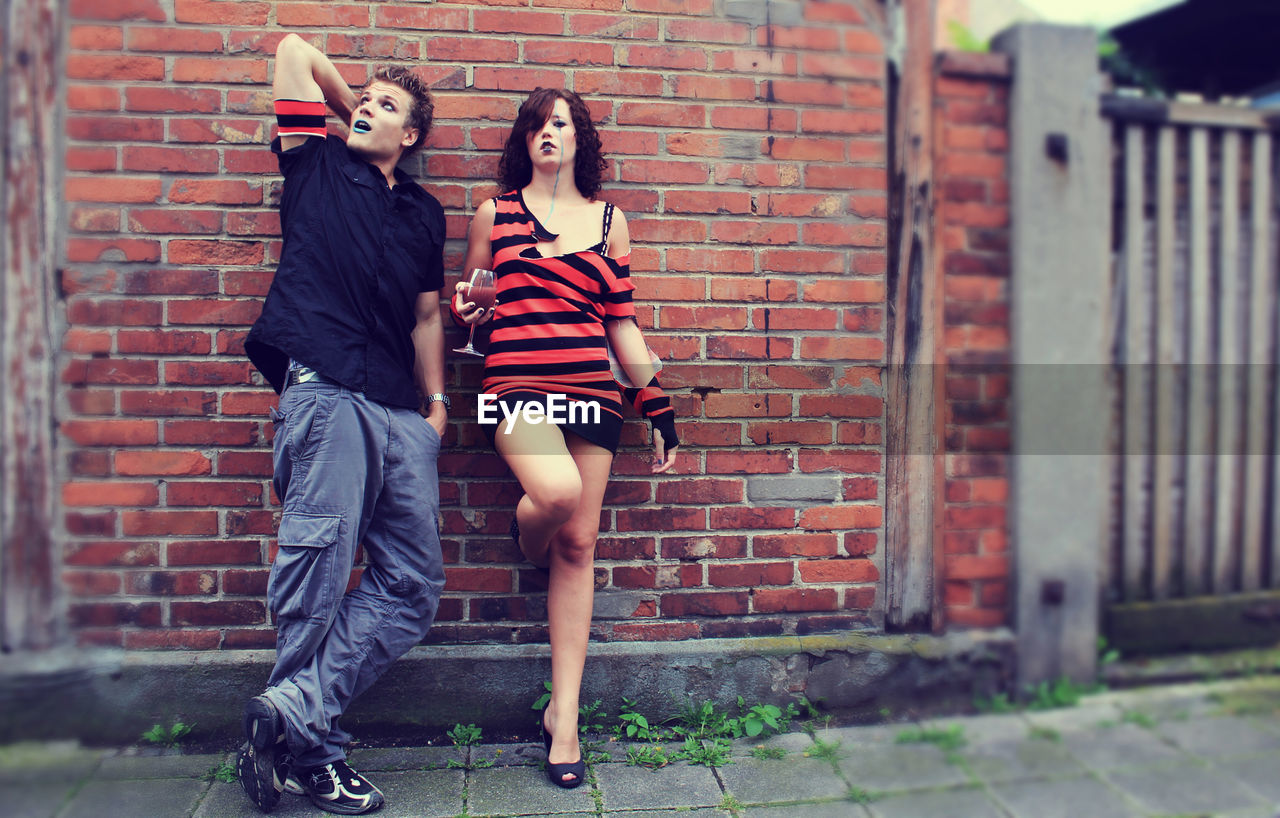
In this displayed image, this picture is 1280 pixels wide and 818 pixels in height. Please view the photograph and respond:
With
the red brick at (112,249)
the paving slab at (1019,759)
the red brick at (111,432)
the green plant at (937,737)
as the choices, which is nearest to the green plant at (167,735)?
the red brick at (111,432)

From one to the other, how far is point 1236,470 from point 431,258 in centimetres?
278

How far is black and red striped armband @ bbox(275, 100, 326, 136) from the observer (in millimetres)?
2074

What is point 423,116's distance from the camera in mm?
2311

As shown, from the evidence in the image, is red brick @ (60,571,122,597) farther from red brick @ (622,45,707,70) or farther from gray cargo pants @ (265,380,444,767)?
red brick @ (622,45,707,70)

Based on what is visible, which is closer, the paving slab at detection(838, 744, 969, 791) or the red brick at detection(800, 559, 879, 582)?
the paving slab at detection(838, 744, 969, 791)

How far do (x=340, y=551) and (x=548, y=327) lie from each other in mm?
848

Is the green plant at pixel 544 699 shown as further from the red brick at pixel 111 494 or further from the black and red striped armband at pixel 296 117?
the black and red striped armband at pixel 296 117

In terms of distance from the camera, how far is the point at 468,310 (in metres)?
2.18

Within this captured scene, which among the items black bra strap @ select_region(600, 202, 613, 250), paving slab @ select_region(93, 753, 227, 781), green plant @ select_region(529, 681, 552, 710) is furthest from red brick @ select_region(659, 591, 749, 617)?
paving slab @ select_region(93, 753, 227, 781)

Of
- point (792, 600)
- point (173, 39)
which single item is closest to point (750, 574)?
point (792, 600)

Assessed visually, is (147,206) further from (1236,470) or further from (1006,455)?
(1236,470)

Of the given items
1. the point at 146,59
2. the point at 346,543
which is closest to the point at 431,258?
the point at 346,543

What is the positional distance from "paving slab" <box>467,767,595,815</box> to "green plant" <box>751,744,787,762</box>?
56cm

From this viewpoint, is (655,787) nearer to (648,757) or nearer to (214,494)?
(648,757)
